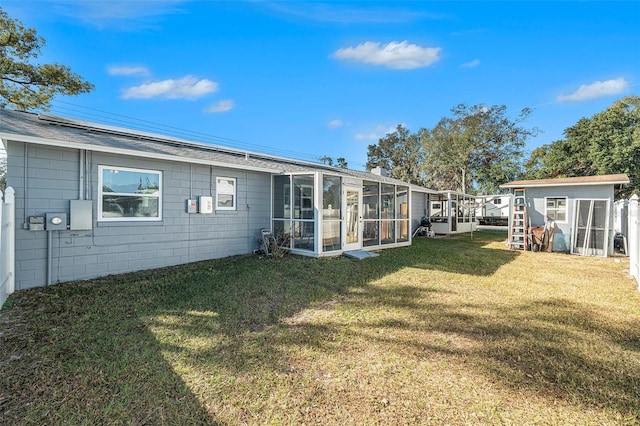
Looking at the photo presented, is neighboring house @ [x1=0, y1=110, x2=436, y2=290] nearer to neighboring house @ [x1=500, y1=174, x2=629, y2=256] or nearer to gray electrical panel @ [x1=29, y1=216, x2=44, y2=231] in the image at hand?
gray electrical panel @ [x1=29, y1=216, x2=44, y2=231]

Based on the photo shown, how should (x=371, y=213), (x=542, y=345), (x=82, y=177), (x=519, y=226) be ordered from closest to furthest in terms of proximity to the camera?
(x=542, y=345) < (x=82, y=177) < (x=371, y=213) < (x=519, y=226)

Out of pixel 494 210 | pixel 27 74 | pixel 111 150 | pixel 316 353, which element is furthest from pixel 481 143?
pixel 27 74

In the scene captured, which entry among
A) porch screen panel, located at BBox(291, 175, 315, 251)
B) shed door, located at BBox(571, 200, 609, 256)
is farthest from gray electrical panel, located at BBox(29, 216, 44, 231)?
shed door, located at BBox(571, 200, 609, 256)

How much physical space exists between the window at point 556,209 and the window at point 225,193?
1128cm

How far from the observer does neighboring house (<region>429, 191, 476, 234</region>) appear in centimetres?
1698

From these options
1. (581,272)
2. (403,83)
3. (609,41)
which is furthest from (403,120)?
(581,272)

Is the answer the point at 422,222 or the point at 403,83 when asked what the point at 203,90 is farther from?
the point at 422,222

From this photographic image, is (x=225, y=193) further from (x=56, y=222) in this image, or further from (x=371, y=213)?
(x=371, y=213)

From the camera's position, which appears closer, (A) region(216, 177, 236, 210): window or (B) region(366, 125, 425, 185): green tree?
(A) region(216, 177, 236, 210): window

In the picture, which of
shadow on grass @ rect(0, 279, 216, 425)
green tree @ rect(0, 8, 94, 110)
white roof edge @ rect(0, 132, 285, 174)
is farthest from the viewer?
green tree @ rect(0, 8, 94, 110)

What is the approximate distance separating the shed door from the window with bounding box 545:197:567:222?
52 centimetres

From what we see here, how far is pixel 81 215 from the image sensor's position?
18.4 feet

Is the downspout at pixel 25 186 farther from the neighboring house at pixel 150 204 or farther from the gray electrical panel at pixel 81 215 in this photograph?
the gray electrical panel at pixel 81 215

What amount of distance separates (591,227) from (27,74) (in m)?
23.2
